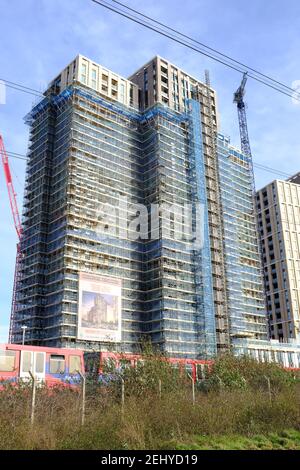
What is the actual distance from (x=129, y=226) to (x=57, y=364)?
51480 millimetres

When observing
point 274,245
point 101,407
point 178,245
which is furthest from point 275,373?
point 274,245

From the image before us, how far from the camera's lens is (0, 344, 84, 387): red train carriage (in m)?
23.5

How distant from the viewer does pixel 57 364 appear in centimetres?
2555

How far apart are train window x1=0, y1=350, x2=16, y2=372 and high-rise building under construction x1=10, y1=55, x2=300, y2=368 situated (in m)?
37.9

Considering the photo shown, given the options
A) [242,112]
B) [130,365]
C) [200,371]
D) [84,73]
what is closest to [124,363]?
[130,365]

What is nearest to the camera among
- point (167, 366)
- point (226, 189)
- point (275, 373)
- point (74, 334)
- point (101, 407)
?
point (101, 407)

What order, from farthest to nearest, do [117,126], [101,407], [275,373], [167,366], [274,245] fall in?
[274,245]
[117,126]
[275,373]
[167,366]
[101,407]

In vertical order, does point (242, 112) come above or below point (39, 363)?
above

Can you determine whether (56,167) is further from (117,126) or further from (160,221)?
(160,221)

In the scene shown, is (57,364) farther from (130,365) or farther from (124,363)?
(130,365)

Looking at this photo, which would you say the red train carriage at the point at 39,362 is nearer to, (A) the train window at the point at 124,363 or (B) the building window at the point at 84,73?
(A) the train window at the point at 124,363

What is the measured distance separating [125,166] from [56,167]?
1241cm

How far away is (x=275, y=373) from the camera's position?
23.7m

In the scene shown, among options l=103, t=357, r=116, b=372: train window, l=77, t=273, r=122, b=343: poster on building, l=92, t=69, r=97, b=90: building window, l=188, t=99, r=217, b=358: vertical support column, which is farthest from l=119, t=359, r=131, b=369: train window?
l=92, t=69, r=97, b=90: building window
